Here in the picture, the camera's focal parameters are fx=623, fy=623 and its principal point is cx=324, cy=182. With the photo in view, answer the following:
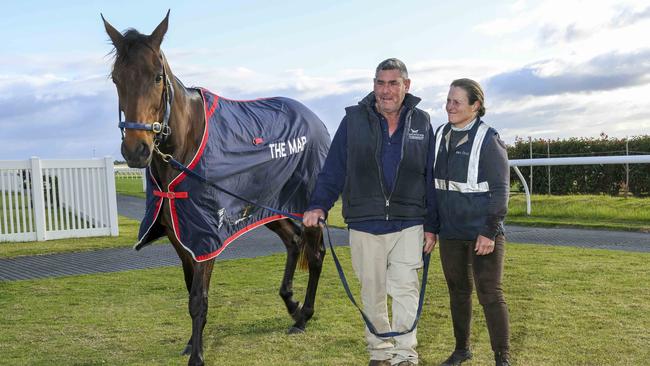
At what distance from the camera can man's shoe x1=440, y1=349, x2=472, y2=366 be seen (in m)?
3.72

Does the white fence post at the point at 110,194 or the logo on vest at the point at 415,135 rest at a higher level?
the logo on vest at the point at 415,135

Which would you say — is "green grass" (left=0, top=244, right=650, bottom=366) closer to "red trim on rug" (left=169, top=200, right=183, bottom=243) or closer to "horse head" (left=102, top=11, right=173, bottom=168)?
"red trim on rug" (left=169, top=200, right=183, bottom=243)

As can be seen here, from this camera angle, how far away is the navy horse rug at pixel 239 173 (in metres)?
3.96

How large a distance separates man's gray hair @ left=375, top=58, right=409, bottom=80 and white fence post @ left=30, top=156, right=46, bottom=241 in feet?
28.6

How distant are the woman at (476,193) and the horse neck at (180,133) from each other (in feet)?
5.20

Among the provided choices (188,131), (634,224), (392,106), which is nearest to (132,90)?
(188,131)

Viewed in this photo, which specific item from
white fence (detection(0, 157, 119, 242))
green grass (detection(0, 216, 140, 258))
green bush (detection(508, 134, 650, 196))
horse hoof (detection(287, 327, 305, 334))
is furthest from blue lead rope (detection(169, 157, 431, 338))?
green bush (detection(508, 134, 650, 196))

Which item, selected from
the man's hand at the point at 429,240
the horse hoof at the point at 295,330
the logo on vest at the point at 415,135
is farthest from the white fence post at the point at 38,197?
the logo on vest at the point at 415,135

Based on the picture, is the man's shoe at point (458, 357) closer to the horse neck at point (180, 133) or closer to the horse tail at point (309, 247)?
the horse tail at point (309, 247)

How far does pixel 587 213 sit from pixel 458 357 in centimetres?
878

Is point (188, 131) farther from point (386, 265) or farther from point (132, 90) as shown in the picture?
point (386, 265)

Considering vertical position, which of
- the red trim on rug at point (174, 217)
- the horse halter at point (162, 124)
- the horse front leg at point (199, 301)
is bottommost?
the horse front leg at point (199, 301)

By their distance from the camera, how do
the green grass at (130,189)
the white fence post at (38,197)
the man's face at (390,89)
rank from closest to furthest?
the man's face at (390,89) → the white fence post at (38,197) → the green grass at (130,189)

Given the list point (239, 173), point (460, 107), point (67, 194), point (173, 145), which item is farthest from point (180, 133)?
point (67, 194)
